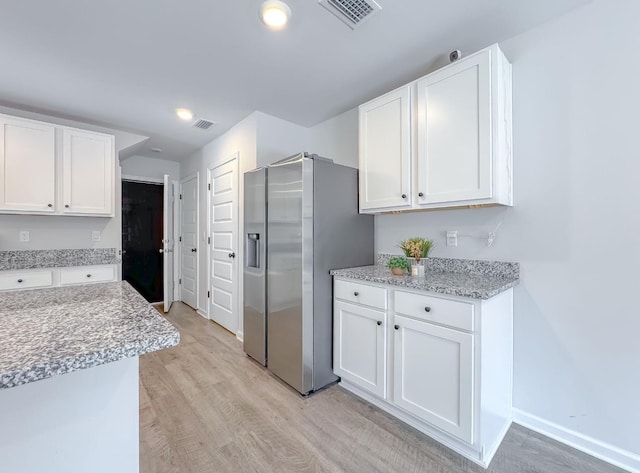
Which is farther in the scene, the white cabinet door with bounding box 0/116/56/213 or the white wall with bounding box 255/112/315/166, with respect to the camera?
the white wall with bounding box 255/112/315/166

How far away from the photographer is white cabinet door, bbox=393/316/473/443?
1.51 metres

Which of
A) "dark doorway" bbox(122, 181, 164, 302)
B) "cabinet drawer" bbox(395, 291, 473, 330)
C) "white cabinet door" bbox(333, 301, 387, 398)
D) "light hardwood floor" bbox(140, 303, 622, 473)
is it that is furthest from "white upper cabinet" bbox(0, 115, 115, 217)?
"cabinet drawer" bbox(395, 291, 473, 330)

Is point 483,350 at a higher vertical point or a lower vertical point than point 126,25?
lower

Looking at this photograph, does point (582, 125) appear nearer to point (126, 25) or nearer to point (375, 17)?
point (375, 17)

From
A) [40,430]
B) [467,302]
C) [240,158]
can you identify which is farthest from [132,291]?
[240,158]

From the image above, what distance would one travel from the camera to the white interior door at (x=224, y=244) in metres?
3.34

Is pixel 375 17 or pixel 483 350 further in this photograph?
pixel 375 17

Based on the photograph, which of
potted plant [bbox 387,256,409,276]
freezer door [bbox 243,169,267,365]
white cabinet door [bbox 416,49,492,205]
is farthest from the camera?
freezer door [bbox 243,169,267,365]

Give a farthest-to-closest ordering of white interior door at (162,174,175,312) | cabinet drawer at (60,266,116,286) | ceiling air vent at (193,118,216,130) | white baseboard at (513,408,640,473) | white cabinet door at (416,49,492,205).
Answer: white interior door at (162,174,175,312)
ceiling air vent at (193,118,216,130)
cabinet drawer at (60,266,116,286)
white cabinet door at (416,49,492,205)
white baseboard at (513,408,640,473)

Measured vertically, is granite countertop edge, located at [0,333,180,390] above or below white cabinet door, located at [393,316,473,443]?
above

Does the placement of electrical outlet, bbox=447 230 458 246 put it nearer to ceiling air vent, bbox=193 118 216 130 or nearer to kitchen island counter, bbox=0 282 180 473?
kitchen island counter, bbox=0 282 180 473

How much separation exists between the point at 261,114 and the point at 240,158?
0.54 m

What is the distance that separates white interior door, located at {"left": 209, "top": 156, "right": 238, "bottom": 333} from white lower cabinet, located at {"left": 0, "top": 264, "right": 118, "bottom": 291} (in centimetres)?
110

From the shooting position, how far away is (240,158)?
3244 millimetres
